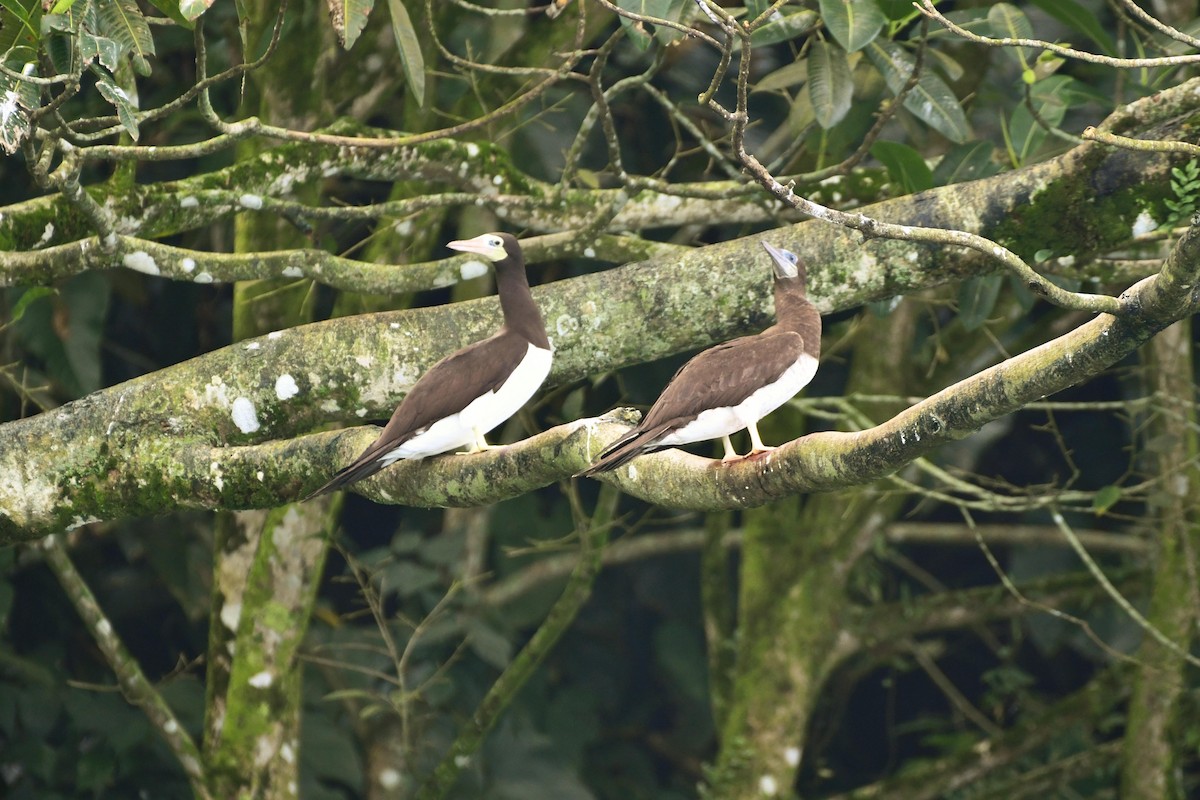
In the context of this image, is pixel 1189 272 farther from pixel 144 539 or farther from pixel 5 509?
pixel 144 539

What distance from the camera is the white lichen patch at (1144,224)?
3863mm

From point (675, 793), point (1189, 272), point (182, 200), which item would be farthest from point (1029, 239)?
point (675, 793)

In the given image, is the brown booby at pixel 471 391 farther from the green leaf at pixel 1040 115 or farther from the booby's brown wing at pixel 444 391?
the green leaf at pixel 1040 115

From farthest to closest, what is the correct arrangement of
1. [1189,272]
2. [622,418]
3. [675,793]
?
1. [675,793]
2. [622,418]
3. [1189,272]

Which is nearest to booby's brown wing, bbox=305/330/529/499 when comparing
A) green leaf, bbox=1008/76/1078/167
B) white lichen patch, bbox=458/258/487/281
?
white lichen patch, bbox=458/258/487/281

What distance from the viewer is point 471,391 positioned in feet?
11.5

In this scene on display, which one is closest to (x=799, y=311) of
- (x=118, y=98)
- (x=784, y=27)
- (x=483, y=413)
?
(x=483, y=413)

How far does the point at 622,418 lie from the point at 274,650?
2331 millimetres

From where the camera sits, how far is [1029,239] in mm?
3959

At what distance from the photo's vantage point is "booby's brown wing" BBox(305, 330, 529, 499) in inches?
127

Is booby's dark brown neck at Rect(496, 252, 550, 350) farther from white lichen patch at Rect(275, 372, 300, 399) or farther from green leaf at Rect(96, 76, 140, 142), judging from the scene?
green leaf at Rect(96, 76, 140, 142)

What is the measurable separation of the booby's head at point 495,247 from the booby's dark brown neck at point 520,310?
0.11 meters

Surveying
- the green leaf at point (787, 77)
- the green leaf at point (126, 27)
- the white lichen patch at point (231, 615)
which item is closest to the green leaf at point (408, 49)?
the green leaf at point (126, 27)

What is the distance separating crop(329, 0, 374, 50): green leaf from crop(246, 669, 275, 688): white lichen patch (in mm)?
2429
